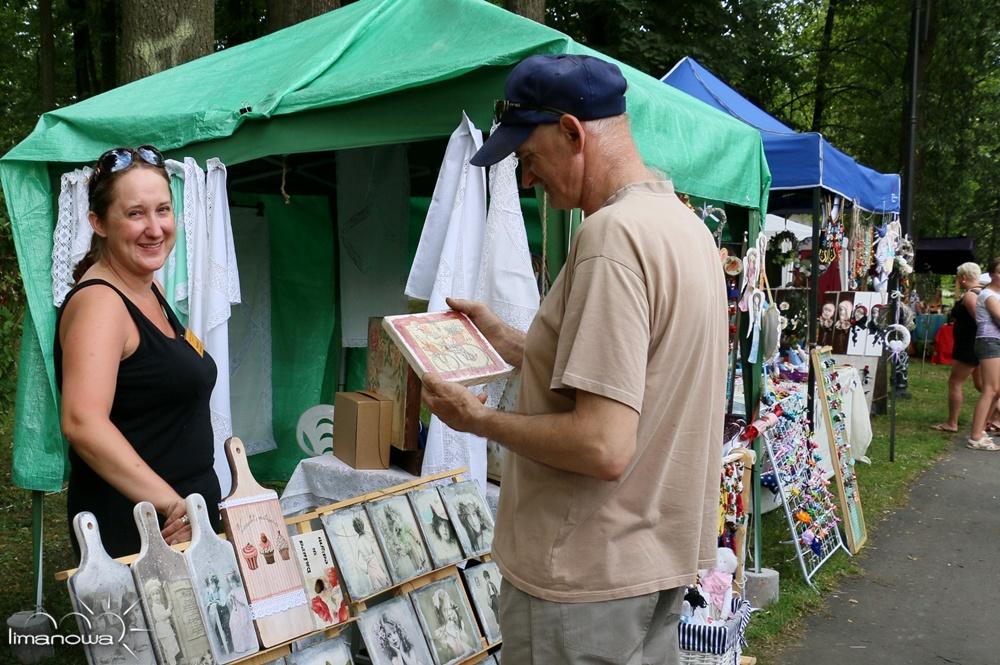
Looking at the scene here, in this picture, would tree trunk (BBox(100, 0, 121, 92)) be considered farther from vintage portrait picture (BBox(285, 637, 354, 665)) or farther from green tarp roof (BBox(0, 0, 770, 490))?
vintage portrait picture (BBox(285, 637, 354, 665))

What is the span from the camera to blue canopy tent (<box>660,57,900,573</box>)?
17.4 ft

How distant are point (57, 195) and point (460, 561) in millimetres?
2375

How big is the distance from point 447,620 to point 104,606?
1.19m

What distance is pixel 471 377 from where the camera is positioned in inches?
73.5

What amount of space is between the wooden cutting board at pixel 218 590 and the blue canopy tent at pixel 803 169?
289 centimetres

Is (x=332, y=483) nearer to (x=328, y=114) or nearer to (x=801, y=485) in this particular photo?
(x=328, y=114)

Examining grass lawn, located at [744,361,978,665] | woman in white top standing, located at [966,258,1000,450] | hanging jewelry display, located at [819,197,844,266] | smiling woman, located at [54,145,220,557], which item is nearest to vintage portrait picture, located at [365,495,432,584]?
smiling woman, located at [54,145,220,557]

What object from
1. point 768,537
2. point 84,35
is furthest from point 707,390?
point 84,35

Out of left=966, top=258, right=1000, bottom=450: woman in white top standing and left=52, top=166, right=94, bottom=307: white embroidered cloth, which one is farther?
left=966, top=258, right=1000, bottom=450: woman in white top standing

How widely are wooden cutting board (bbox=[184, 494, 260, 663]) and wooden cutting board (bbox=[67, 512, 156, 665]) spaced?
0.15 meters

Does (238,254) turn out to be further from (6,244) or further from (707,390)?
(707,390)

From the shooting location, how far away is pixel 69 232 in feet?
11.7

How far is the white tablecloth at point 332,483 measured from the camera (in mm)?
3383

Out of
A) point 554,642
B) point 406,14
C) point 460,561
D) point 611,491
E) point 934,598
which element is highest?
point 406,14
